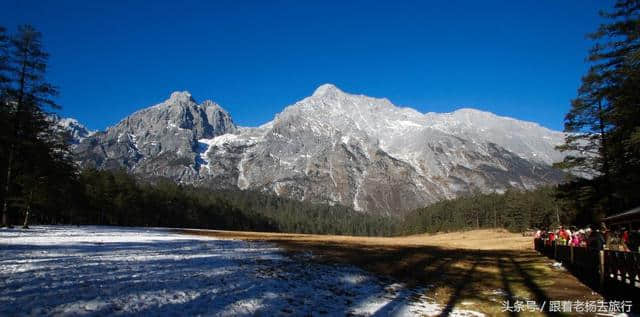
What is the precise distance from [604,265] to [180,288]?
60.3 feet

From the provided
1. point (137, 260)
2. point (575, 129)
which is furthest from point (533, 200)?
point (137, 260)

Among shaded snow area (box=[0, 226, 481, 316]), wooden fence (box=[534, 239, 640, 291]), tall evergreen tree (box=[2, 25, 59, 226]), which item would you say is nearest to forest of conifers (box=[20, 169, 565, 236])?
tall evergreen tree (box=[2, 25, 59, 226])

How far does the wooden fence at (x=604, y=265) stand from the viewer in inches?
583

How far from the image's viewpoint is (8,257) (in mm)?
15477

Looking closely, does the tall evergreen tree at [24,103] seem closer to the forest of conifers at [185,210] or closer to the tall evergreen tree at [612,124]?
the forest of conifers at [185,210]

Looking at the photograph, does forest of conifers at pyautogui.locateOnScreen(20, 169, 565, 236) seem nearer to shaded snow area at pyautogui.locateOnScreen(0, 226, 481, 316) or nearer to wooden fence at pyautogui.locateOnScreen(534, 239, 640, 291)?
shaded snow area at pyautogui.locateOnScreen(0, 226, 481, 316)

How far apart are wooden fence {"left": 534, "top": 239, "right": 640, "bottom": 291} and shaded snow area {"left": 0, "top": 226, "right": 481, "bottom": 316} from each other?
6.90 m

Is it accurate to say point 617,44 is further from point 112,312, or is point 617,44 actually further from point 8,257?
point 8,257

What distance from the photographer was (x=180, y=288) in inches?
496

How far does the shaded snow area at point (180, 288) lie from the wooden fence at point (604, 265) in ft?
22.6

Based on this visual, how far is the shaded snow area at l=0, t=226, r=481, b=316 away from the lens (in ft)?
33.5

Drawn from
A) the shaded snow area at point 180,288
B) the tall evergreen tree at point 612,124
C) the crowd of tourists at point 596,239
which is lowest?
the shaded snow area at point 180,288

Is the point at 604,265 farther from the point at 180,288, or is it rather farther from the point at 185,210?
the point at 185,210

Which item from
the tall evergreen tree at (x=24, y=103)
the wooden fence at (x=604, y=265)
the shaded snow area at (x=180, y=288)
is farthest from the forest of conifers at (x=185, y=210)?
the wooden fence at (x=604, y=265)
